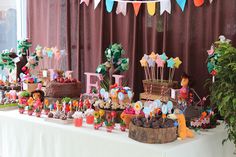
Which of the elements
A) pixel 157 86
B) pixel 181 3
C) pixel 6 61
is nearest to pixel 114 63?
pixel 157 86

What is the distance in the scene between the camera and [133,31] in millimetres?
2941

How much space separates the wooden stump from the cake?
86 centimetres

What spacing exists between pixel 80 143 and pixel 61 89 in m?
0.64

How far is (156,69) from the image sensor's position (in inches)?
110

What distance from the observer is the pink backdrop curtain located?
2.54m

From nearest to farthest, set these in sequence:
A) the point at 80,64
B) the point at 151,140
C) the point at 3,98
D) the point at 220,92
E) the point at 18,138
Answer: the point at 151,140 < the point at 220,92 < the point at 18,138 < the point at 3,98 < the point at 80,64

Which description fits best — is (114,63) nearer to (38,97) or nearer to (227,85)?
(38,97)

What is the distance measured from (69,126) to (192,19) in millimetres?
1272

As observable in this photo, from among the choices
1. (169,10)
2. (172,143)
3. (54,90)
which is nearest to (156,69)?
(169,10)

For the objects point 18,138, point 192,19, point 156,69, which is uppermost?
point 192,19

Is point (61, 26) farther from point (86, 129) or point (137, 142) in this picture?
point (137, 142)

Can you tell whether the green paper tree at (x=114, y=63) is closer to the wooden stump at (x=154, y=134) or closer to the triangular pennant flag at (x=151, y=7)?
the triangular pennant flag at (x=151, y=7)

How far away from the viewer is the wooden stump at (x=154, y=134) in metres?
1.70

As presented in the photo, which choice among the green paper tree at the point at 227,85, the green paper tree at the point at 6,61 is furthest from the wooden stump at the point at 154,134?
the green paper tree at the point at 6,61
